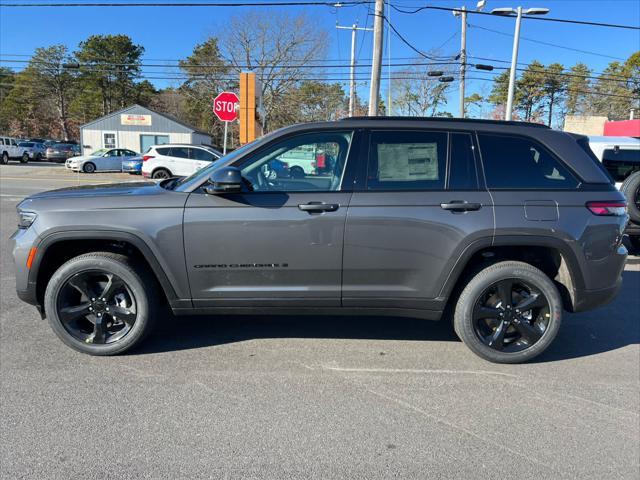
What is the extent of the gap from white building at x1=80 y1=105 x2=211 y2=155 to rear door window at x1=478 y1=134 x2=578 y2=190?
36.9 m

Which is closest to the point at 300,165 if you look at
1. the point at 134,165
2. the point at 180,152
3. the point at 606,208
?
the point at 606,208

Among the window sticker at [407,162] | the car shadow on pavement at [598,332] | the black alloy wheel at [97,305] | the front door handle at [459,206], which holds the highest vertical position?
the window sticker at [407,162]

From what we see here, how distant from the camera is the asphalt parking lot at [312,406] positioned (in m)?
2.38

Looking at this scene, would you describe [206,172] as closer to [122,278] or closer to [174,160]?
[122,278]

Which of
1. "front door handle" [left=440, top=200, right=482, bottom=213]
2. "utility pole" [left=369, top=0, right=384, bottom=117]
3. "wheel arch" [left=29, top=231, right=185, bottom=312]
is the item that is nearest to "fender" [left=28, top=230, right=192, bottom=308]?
"wheel arch" [left=29, top=231, right=185, bottom=312]

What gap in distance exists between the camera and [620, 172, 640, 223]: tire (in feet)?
21.4

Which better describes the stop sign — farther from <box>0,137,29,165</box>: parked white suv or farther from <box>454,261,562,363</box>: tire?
<box>0,137,29,165</box>: parked white suv

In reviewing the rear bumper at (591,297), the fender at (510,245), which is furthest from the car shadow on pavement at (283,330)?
the rear bumper at (591,297)

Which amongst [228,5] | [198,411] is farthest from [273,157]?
[228,5]

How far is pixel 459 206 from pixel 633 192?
16.2 feet

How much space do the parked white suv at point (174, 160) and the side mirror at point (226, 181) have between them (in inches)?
681

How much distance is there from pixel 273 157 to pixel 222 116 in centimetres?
1044

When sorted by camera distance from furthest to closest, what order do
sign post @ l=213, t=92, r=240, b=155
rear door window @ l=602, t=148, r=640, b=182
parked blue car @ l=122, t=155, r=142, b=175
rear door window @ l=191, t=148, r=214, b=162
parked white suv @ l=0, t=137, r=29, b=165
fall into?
1. parked white suv @ l=0, t=137, r=29, b=165
2. parked blue car @ l=122, t=155, r=142, b=175
3. rear door window @ l=191, t=148, r=214, b=162
4. sign post @ l=213, t=92, r=240, b=155
5. rear door window @ l=602, t=148, r=640, b=182

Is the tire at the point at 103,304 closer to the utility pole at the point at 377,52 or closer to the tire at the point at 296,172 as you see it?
the tire at the point at 296,172
